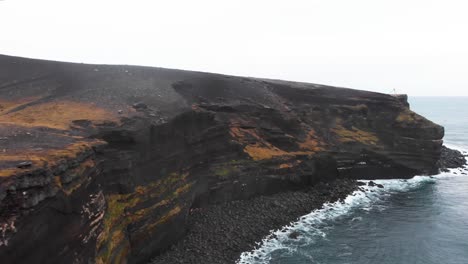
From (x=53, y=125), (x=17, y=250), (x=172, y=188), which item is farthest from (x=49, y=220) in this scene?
(x=172, y=188)

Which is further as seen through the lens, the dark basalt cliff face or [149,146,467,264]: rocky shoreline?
[149,146,467,264]: rocky shoreline

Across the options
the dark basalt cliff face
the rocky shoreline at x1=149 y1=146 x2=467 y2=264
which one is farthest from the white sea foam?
the dark basalt cliff face

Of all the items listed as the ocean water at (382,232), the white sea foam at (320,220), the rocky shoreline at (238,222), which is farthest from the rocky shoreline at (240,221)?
the ocean water at (382,232)

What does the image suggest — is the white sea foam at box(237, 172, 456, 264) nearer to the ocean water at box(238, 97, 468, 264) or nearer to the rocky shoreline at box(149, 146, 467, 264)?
the ocean water at box(238, 97, 468, 264)

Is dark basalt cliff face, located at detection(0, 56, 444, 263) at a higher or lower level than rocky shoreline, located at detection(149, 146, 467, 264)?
higher

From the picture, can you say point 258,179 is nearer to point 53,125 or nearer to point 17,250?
point 53,125

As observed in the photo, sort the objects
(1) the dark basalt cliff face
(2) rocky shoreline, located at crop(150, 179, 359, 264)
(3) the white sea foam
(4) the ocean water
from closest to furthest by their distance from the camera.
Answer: (1) the dark basalt cliff face < (2) rocky shoreline, located at crop(150, 179, 359, 264) < (4) the ocean water < (3) the white sea foam
